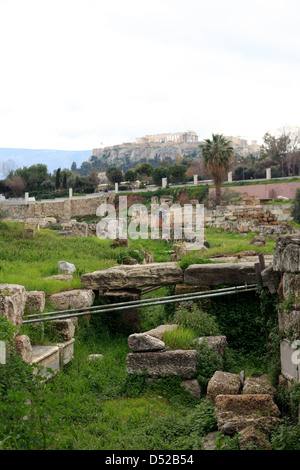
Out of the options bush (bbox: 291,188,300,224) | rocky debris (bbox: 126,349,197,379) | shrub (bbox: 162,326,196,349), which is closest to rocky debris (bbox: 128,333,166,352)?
rocky debris (bbox: 126,349,197,379)

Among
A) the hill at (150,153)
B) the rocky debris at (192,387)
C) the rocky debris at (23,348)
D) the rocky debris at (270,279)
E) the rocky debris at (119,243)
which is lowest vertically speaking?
the rocky debris at (192,387)

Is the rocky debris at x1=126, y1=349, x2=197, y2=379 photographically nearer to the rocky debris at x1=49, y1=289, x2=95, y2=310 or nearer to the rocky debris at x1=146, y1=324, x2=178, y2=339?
the rocky debris at x1=146, y1=324, x2=178, y2=339

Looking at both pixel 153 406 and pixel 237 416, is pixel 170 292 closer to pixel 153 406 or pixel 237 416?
Answer: pixel 153 406

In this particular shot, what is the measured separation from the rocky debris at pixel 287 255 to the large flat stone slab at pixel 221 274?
2.52 m

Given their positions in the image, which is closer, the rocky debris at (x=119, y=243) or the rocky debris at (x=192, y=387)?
the rocky debris at (x=192, y=387)

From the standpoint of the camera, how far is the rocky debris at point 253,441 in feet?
15.0

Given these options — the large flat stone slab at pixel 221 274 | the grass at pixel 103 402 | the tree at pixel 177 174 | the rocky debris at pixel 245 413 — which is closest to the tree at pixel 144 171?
the tree at pixel 177 174

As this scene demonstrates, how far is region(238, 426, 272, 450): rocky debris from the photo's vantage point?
4.56 metres

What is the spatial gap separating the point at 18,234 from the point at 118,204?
153ft

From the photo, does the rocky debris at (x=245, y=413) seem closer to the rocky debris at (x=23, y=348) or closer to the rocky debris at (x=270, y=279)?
the rocky debris at (x=270, y=279)

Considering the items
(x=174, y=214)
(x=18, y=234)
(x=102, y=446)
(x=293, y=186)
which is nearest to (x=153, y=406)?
(x=102, y=446)

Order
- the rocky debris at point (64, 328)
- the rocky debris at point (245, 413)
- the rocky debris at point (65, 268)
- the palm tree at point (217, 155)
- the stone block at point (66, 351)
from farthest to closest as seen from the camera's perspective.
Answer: the palm tree at point (217, 155) → the rocky debris at point (65, 268) → the rocky debris at point (64, 328) → the stone block at point (66, 351) → the rocky debris at point (245, 413)

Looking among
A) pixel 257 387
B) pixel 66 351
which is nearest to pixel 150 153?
pixel 66 351

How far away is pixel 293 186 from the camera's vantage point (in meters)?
49.7
